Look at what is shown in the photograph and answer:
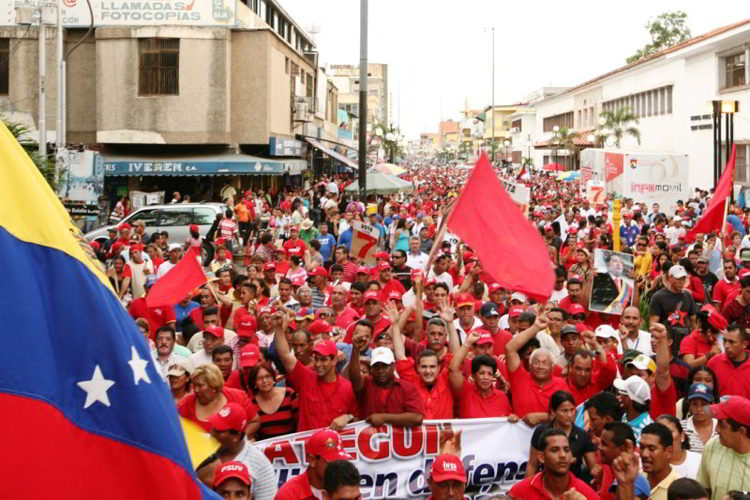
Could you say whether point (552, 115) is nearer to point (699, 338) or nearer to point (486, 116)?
point (486, 116)

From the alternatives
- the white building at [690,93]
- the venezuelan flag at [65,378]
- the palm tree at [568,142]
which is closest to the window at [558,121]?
the palm tree at [568,142]

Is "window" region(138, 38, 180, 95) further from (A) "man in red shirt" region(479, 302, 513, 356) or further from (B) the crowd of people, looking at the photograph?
(A) "man in red shirt" region(479, 302, 513, 356)

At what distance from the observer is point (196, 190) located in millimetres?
34469

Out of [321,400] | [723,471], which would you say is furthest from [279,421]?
[723,471]

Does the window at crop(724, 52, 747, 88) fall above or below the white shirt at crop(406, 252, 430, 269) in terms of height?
above

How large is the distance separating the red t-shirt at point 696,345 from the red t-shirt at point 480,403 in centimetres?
221

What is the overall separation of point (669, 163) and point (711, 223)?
576 inches

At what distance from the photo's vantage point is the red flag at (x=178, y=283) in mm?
9773

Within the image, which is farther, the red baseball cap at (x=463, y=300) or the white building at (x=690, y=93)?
the white building at (x=690, y=93)

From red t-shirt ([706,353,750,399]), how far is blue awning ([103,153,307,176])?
25.6 m

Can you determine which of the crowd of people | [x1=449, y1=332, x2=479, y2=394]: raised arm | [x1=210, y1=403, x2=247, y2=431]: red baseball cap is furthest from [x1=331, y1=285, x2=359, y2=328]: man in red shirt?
[x1=210, y1=403, x2=247, y2=431]: red baseball cap

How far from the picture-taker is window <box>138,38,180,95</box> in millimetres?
32562

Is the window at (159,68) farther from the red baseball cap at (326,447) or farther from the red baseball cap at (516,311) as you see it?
the red baseball cap at (326,447)

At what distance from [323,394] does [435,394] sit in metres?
0.84
